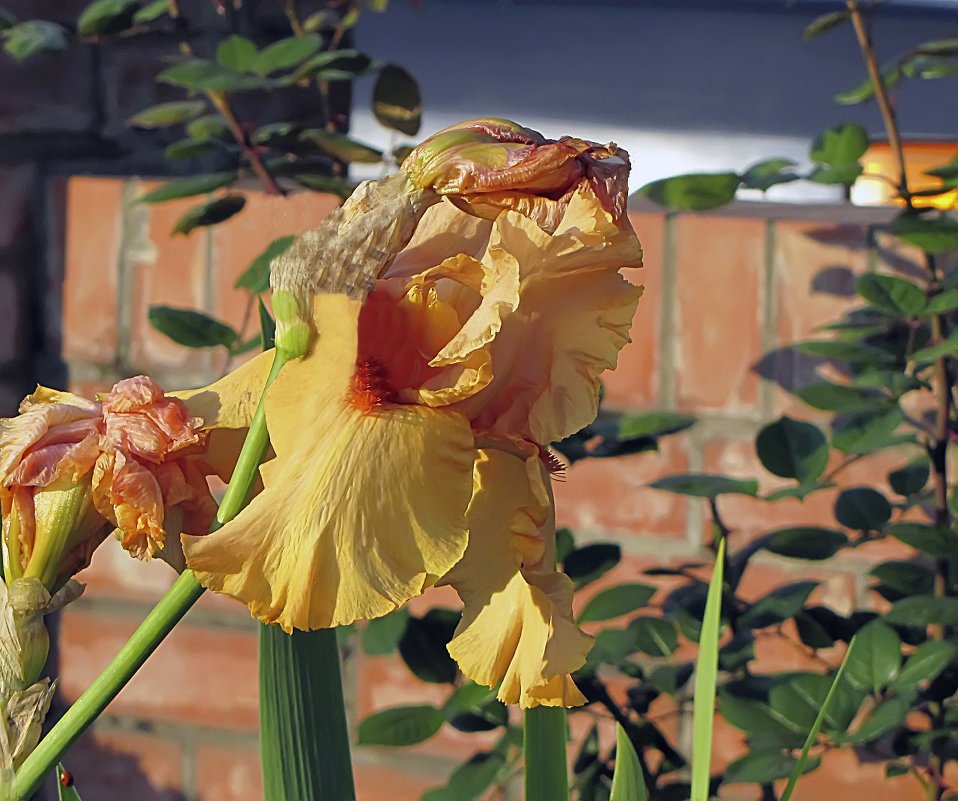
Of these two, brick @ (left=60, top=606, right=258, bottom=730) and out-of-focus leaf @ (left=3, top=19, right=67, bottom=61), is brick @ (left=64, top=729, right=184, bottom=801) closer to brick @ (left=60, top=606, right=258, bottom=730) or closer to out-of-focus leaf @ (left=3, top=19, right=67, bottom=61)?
brick @ (left=60, top=606, right=258, bottom=730)

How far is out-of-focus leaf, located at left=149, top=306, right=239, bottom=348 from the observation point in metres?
0.66

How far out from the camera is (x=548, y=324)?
33 cm

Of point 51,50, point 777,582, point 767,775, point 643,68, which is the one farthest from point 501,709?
point 643,68

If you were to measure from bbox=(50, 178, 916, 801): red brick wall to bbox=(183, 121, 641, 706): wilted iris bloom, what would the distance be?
0.46 metres

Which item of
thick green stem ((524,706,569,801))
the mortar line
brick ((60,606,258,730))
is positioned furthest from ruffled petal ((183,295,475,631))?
brick ((60,606,258,730))

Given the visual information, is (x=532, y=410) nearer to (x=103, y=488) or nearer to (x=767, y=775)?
(x=103, y=488)

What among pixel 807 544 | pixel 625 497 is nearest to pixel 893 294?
pixel 807 544

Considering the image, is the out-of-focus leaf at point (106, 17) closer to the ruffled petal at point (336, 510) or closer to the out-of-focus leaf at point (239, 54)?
the out-of-focus leaf at point (239, 54)

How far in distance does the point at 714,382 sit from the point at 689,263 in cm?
9

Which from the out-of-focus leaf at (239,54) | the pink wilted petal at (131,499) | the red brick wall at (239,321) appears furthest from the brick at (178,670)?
the pink wilted petal at (131,499)

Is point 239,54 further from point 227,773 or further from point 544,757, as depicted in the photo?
point 227,773

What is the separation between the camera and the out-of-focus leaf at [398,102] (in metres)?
0.76

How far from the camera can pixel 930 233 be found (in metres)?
0.61

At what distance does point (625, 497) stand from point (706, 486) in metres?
0.23
